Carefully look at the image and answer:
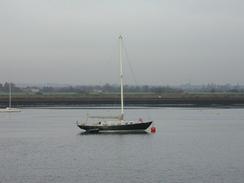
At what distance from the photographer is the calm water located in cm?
4378

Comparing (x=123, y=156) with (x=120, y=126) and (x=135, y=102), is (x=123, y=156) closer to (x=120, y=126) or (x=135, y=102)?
(x=120, y=126)

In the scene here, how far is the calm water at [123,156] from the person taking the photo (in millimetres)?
43781

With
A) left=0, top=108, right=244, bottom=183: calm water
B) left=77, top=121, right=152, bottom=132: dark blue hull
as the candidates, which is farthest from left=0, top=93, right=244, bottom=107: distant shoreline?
left=77, top=121, right=152, bottom=132: dark blue hull

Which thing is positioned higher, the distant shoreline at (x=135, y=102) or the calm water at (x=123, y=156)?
the distant shoreline at (x=135, y=102)

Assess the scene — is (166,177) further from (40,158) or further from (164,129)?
(164,129)

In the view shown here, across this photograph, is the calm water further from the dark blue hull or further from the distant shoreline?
the distant shoreline

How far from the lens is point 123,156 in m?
55.0

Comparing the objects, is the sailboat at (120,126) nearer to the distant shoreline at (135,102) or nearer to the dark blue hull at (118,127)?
the dark blue hull at (118,127)

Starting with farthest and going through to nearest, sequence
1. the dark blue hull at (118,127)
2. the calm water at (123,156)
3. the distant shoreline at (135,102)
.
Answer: the distant shoreline at (135,102)
the dark blue hull at (118,127)
the calm water at (123,156)

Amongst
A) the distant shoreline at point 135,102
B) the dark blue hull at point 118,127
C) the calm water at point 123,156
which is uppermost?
the distant shoreline at point 135,102

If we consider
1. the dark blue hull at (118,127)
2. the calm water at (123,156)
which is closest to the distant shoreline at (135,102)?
the calm water at (123,156)

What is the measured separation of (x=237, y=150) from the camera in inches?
2307

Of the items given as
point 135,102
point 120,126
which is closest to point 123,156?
point 120,126

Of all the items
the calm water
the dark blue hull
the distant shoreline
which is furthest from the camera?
the distant shoreline
